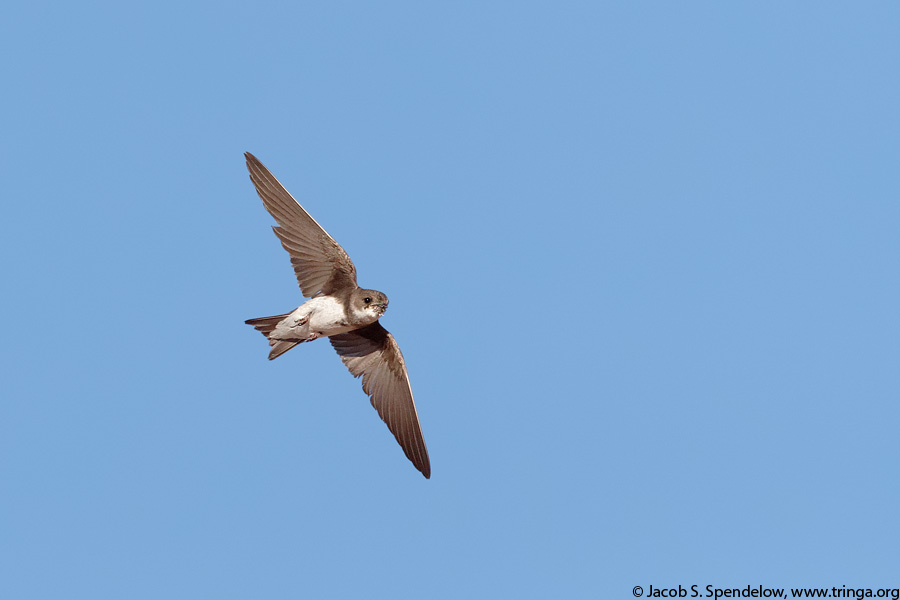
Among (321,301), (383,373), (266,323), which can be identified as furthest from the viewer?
(383,373)

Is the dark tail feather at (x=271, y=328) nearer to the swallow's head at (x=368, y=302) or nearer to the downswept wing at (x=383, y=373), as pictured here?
the swallow's head at (x=368, y=302)

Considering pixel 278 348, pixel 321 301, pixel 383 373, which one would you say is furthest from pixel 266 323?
pixel 383 373

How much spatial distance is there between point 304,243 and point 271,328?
0.92 meters

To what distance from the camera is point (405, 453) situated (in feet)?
31.1

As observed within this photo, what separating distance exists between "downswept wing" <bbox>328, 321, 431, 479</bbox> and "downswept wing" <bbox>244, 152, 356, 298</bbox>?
0.82 meters

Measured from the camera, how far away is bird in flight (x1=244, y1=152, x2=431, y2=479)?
8.98m

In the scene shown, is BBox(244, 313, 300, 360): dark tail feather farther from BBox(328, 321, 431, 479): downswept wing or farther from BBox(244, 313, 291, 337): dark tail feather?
BBox(328, 321, 431, 479): downswept wing

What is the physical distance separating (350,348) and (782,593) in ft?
16.2

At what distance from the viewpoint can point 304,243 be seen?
9.17 metres

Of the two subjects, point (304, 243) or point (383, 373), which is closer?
point (304, 243)

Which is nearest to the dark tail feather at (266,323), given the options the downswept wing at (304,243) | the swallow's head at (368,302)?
the downswept wing at (304,243)

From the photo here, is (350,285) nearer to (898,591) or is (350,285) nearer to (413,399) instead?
(413,399)

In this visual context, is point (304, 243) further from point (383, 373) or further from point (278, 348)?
point (383, 373)

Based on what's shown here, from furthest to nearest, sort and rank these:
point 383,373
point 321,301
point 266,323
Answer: point 383,373 → point 321,301 → point 266,323
